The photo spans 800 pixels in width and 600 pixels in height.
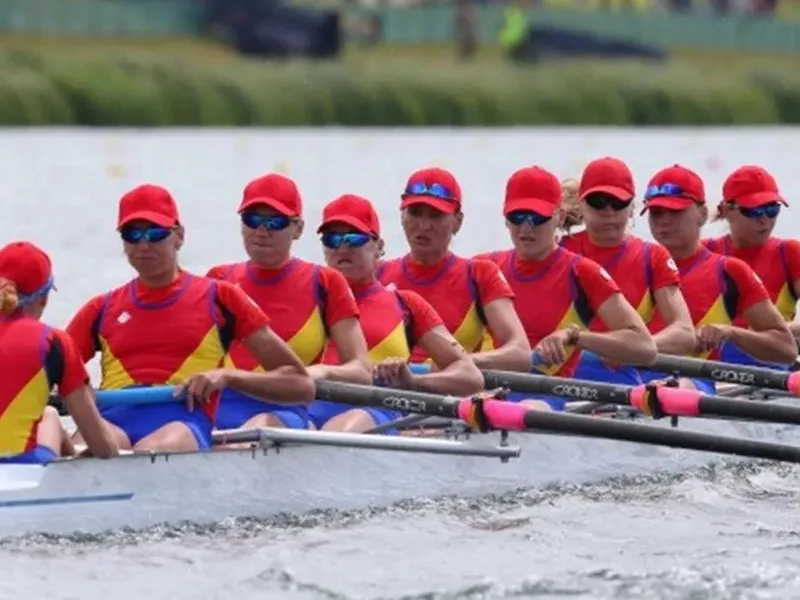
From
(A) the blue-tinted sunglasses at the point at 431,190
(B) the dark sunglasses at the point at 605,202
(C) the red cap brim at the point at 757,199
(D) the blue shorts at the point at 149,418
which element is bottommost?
(D) the blue shorts at the point at 149,418

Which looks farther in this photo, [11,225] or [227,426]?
[11,225]

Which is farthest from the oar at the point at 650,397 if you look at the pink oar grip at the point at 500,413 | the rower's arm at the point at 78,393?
the rower's arm at the point at 78,393

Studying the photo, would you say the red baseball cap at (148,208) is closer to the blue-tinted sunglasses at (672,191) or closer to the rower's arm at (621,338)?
the rower's arm at (621,338)

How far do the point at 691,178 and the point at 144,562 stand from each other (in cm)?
428

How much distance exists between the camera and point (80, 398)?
931cm

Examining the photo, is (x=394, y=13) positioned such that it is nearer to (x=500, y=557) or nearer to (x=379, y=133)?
(x=379, y=133)

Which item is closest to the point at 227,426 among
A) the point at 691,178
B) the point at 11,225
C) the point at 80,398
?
the point at 80,398

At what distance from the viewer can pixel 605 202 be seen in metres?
12.2

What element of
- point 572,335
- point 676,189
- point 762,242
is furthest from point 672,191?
point 572,335

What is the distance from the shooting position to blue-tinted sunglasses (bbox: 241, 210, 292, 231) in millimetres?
10602

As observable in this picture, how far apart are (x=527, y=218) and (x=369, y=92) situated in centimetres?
2730

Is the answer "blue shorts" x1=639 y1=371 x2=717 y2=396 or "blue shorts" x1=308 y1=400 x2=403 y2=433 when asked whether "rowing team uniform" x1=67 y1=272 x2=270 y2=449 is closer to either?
"blue shorts" x1=308 y1=400 x2=403 y2=433

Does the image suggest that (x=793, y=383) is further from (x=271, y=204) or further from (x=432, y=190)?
(x=271, y=204)

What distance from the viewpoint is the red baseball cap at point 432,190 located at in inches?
447
